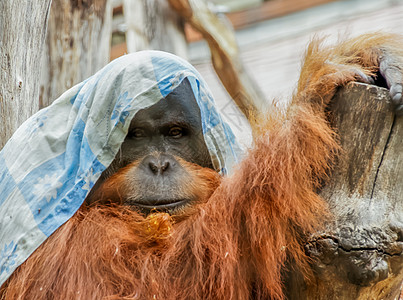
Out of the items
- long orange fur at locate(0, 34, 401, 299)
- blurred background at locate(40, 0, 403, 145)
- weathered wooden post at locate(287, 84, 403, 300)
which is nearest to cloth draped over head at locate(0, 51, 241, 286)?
long orange fur at locate(0, 34, 401, 299)

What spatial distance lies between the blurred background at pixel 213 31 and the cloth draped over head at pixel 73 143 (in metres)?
0.31

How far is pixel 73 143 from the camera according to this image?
1.75 m

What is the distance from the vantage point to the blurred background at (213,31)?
2.70m

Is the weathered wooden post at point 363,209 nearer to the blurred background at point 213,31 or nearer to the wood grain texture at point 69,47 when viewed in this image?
the blurred background at point 213,31

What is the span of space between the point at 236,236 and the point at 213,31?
2003 mm

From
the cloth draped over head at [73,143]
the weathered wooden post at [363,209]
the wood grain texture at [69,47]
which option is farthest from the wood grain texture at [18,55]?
the weathered wooden post at [363,209]

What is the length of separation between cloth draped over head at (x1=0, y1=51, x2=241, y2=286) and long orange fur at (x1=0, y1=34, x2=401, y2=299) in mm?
68

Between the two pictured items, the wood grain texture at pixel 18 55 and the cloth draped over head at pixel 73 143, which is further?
the wood grain texture at pixel 18 55

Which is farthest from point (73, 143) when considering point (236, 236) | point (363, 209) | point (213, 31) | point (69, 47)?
point (213, 31)

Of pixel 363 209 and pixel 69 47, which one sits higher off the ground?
pixel 69 47

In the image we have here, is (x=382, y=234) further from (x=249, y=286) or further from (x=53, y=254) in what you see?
(x=53, y=254)

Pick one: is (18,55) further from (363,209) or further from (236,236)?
(363,209)

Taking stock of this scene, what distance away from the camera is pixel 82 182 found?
166cm

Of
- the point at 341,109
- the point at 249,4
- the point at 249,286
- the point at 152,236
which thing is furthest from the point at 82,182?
the point at 249,4
